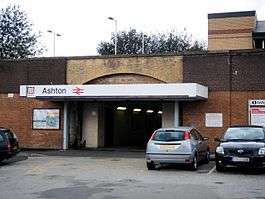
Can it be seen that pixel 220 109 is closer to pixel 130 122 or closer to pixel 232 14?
pixel 130 122

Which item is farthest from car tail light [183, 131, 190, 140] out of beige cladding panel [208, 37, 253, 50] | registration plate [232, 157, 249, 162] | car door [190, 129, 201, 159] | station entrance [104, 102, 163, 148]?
beige cladding panel [208, 37, 253, 50]

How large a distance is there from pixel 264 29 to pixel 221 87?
2531 cm

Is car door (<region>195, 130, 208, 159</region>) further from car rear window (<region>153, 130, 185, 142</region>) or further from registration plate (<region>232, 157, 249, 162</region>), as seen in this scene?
registration plate (<region>232, 157, 249, 162</region>)

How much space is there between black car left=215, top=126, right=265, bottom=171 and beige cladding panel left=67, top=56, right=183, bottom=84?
10348mm

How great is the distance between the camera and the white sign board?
2766 centimetres

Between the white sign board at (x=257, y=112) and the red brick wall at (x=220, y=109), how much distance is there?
0.21 meters

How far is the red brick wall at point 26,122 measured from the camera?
1232 inches

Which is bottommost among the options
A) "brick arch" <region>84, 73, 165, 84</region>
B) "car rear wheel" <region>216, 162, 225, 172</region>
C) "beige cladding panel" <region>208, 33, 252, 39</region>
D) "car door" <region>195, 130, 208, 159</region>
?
"car rear wheel" <region>216, 162, 225, 172</region>

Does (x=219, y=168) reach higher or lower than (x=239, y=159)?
lower

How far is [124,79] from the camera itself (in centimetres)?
3016

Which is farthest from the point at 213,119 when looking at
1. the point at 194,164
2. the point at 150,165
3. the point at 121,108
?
the point at 150,165

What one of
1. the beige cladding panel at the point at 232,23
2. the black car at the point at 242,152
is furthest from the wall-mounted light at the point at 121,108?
the beige cladding panel at the point at 232,23

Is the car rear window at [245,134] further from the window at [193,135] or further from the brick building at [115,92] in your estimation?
the brick building at [115,92]

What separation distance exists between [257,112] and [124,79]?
7513mm
